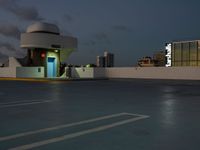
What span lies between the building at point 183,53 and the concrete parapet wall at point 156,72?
6462cm

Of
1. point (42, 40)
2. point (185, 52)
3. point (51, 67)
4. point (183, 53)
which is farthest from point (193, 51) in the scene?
point (42, 40)

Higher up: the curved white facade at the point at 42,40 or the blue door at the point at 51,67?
the curved white facade at the point at 42,40

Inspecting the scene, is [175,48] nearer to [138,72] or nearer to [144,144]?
[138,72]

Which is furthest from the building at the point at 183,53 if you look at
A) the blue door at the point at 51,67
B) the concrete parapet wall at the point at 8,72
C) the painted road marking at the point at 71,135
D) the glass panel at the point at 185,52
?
the painted road marking at the point at 71,135

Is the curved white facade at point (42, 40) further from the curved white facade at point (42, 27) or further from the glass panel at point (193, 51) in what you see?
the glass panel at point (193, 51)

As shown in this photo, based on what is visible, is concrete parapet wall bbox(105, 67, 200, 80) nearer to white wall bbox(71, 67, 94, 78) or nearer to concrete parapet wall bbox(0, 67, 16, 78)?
white wall bbox(71, 67, 94, 78)

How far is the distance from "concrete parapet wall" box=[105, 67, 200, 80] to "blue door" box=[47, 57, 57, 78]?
8.56 meters

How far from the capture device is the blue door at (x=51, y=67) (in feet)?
134

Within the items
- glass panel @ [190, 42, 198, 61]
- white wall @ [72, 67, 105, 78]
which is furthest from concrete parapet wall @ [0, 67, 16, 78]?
glass panel @ [190, 42, 198, 61]

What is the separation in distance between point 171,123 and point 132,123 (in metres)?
0.95

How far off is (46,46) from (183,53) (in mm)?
81843

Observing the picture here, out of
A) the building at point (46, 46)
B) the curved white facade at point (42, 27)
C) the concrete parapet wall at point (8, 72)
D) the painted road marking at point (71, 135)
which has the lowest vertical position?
the painted road marking at point (71, 135)

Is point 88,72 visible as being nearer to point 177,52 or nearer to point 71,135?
point 71,135

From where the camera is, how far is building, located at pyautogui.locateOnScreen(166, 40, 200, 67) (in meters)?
101
